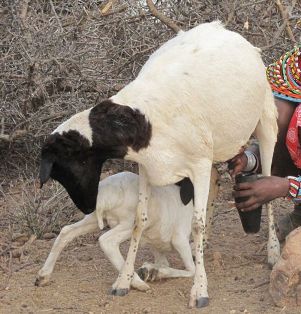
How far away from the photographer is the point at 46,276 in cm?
503

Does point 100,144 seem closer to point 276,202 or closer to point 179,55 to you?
point 179,55

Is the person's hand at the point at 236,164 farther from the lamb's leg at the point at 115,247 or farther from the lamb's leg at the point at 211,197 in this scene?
the lamb's leg at the point at 115,247

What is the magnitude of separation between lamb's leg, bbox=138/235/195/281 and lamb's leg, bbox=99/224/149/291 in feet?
0.45

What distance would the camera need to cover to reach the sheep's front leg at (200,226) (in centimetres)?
463

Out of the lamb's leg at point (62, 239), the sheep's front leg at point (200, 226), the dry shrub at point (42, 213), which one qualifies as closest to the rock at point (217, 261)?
the sheep's front leg at point (200, 226)

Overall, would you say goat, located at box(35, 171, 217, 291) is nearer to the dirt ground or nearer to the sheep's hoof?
the sheep's hoof

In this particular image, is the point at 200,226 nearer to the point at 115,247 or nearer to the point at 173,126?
the point at 115,247

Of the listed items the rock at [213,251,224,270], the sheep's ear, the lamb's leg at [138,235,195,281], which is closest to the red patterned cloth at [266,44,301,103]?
the rock at [213,251,224,270]

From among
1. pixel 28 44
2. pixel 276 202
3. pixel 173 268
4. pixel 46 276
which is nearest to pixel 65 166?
pixel 46 276

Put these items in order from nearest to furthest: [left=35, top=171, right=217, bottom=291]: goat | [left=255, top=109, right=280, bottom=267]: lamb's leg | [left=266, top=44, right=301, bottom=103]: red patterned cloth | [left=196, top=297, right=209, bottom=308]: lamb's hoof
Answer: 1. [left=196, top=297, right=209, bottom=308]: lamb's hoof
2. [left=35, top=171, right=217, bottom=291]: goat
3. [left=255, top=109, right=280, bottom=267]: lamb's leg
4. [left=266, top=44, right=301, bottom=103]: red patterned cloth

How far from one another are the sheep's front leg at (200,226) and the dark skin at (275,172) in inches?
16.8

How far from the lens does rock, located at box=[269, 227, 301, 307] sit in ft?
14.6

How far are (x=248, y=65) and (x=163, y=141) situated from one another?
0.90 metres

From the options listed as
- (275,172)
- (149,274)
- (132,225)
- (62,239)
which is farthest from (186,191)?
(275,172)
